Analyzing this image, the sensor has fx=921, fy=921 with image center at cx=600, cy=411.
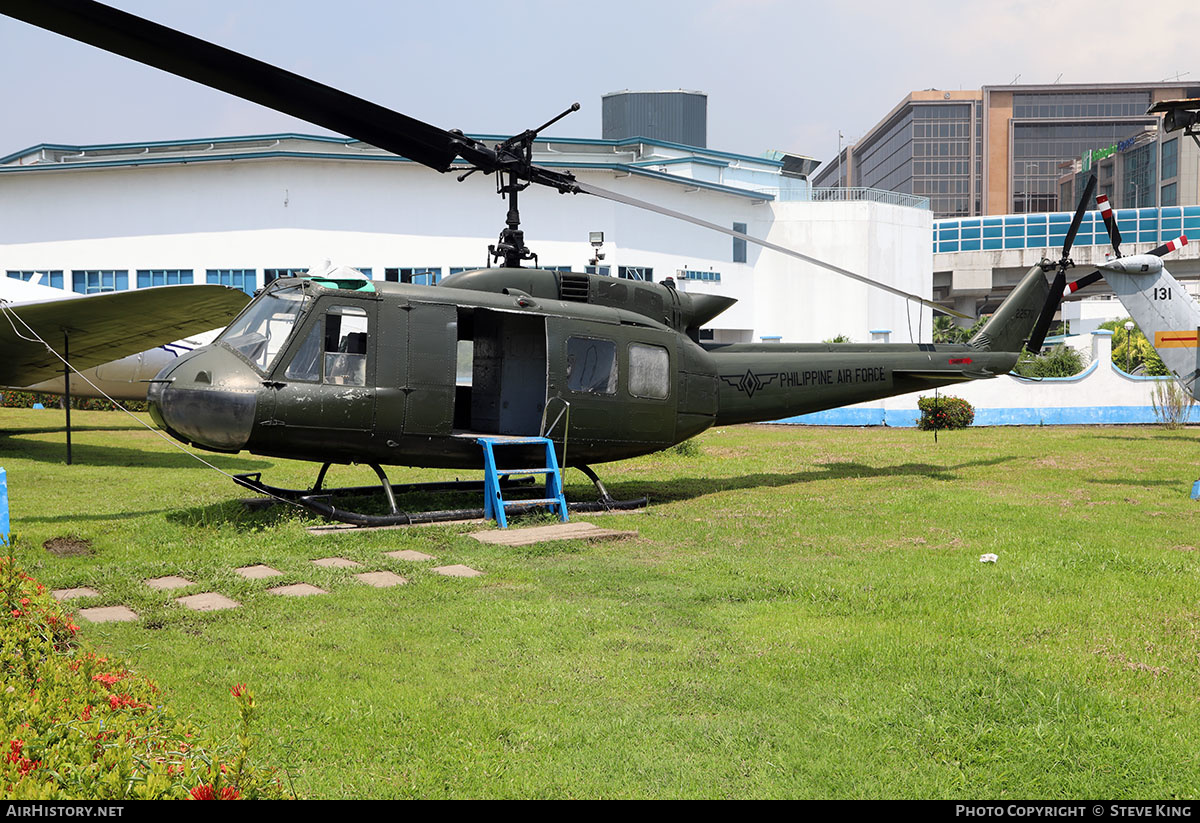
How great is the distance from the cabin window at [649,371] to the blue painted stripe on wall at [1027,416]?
60.5 ft

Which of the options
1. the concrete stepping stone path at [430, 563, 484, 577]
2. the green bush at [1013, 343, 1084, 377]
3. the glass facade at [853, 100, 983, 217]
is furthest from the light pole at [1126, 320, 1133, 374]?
the glass facade at [853, 100, 983, 217]

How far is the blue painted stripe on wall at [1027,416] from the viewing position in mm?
29938

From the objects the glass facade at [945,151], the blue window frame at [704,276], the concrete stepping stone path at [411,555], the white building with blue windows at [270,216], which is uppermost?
the glass facade at [945,151]

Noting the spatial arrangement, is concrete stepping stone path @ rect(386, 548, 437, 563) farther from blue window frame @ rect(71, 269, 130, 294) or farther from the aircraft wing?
blue window frame @ rect(71, 269, 130, 294)

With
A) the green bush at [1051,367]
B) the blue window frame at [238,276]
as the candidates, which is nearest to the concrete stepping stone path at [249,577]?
the green bush at [1051,367]

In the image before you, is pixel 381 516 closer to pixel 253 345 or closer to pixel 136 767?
pixel 253 345

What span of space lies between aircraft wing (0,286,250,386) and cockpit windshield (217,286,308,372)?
5024 millimetres

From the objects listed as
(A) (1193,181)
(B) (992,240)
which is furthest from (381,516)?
(A) (1193,181)

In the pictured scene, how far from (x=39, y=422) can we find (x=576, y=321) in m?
19.3

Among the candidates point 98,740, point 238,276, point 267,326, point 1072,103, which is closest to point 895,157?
point 1072,103

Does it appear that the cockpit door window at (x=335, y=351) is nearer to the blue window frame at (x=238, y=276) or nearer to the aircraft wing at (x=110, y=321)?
the aircraft wing at (x=110, y=321)

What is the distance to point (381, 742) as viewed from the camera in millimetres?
4441

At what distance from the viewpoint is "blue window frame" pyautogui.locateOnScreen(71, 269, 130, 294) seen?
1719 inches
